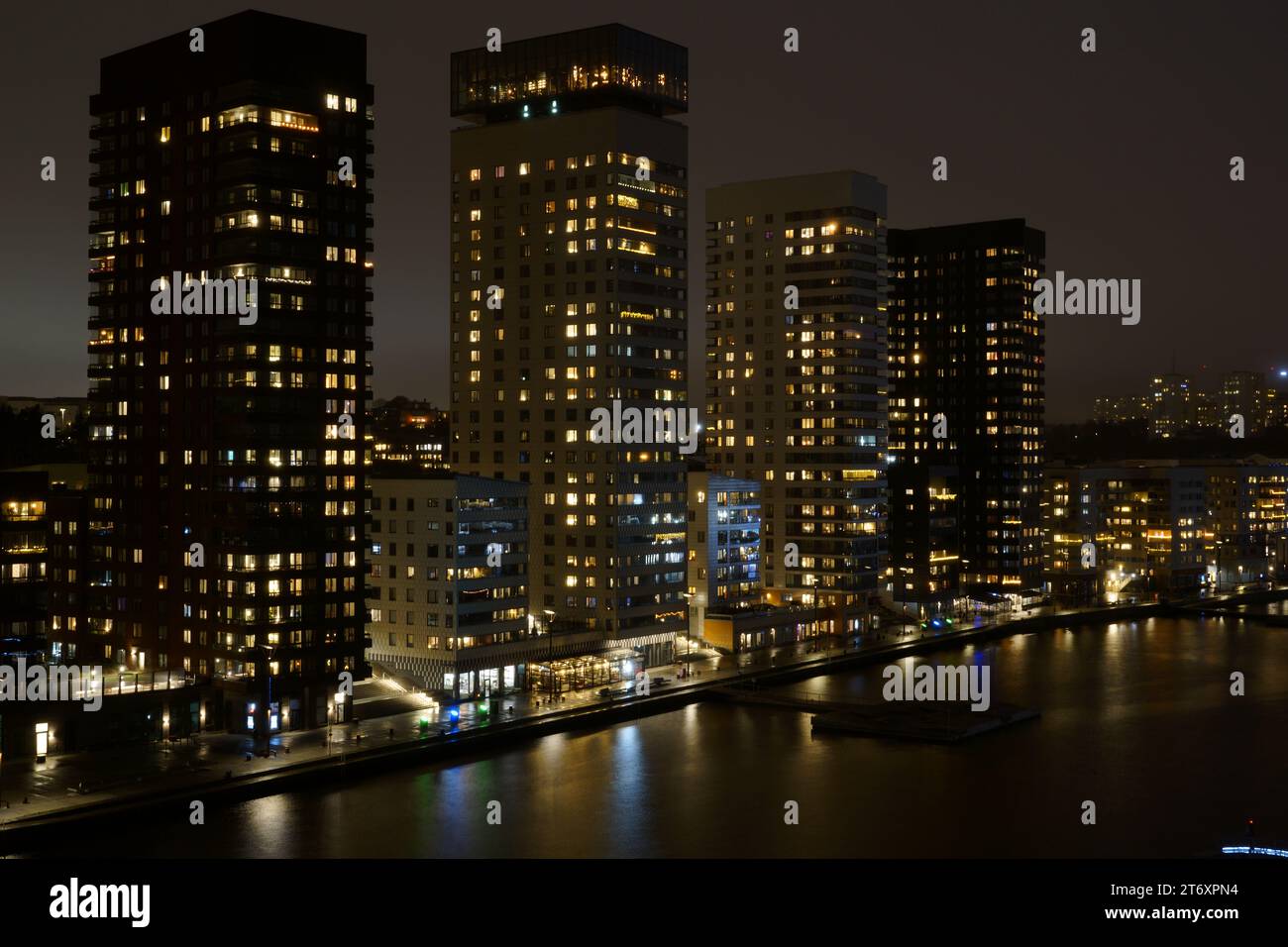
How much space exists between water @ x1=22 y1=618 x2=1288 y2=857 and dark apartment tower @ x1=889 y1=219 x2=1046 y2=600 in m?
42.2

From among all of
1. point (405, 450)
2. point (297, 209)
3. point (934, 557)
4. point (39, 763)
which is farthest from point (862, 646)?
point (405, 450)

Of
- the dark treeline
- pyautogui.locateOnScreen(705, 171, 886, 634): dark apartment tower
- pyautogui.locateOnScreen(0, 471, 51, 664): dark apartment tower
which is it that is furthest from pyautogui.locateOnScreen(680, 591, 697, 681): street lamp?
the dark treeline

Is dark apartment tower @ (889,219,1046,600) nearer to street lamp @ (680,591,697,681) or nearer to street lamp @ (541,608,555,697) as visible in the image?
street lamp @ (680,591,697,681)

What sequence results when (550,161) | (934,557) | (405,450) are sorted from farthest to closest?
(405,450), (934,557), (550,161)

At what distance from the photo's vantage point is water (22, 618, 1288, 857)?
3506cm

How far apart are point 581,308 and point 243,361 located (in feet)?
65.7

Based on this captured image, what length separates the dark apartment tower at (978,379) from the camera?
103 metres

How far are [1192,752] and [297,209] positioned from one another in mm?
38890

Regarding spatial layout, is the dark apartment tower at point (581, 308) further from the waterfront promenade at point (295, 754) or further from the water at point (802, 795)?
the water at point (802, 795)

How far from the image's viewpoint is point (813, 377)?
265ft

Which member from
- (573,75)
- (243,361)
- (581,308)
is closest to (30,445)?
(581,308)
